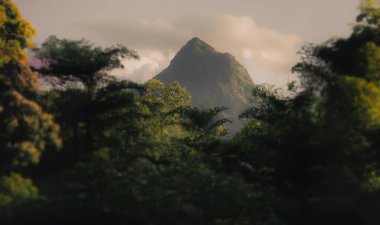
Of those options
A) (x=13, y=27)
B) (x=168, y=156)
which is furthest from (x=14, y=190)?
(x=13, y=27)

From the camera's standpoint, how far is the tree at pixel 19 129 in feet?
38.4

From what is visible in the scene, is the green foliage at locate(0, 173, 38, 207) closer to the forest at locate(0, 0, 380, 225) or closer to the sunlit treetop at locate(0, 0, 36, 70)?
the forest at locate(0, 0, 380, 225)

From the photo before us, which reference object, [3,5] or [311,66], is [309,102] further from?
[3,5]

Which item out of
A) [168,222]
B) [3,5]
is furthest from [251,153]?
[3,5]

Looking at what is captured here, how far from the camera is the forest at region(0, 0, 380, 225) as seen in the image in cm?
1261

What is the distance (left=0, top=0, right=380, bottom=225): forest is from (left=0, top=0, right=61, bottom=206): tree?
3cm

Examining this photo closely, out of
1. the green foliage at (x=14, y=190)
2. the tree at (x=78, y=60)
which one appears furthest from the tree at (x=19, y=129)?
the tree at (x=78, y=60)

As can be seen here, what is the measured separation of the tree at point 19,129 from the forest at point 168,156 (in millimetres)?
34

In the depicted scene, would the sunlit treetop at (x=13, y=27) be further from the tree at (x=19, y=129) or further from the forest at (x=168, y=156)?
the tree at (x=19, y=129)

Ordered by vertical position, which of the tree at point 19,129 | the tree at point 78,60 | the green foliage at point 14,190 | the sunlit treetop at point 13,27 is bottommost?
the green foliage at point 14,190

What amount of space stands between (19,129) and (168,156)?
20.8 ft

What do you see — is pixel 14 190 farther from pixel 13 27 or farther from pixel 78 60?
pixel 13 27

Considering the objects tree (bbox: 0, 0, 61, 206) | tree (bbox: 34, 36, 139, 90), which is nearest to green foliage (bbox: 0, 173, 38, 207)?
tree (bbox: 0, 0, 61, 206)

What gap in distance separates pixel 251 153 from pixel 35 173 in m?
9.49
